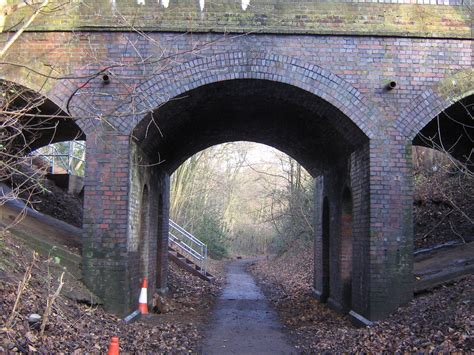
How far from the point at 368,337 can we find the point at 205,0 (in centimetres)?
684

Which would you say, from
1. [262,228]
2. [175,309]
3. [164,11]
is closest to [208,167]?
[262,228]

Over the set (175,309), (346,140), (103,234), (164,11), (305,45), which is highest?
(164,11)

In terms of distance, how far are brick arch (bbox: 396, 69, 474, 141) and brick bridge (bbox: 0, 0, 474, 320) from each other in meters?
0.02

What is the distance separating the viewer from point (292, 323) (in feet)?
37.0

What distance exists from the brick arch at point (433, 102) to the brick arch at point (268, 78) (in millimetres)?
565

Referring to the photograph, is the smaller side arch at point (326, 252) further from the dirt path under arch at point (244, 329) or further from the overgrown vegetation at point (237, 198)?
the overgrown vegetation at point (237, 198)

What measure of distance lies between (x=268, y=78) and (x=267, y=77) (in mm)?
28

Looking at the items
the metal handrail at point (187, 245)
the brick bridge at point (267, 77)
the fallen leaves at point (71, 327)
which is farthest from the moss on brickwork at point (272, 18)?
the metal handrail at point (187, 245)

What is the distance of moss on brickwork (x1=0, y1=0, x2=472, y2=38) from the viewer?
9773 mm

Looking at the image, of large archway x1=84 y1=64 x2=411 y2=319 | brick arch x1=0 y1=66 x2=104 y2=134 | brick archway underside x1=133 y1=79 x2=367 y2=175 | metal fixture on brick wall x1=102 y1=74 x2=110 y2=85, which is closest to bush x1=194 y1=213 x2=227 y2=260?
brick archway underside x1=133 y1=79 x2=367 y2=175

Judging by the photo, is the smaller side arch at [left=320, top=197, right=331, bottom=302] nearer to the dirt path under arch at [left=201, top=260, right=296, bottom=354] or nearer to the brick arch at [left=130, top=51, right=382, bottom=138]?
the dirt path under arch at [left=201, top=260, right=296, bottom=354]

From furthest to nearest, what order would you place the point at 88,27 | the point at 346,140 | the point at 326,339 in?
the point at 346,140 → the point at 88,27 → the point at 326,339

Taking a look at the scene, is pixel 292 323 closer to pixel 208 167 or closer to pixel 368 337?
pixel 368 337

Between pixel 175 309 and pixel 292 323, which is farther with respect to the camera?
pixel 175 309
